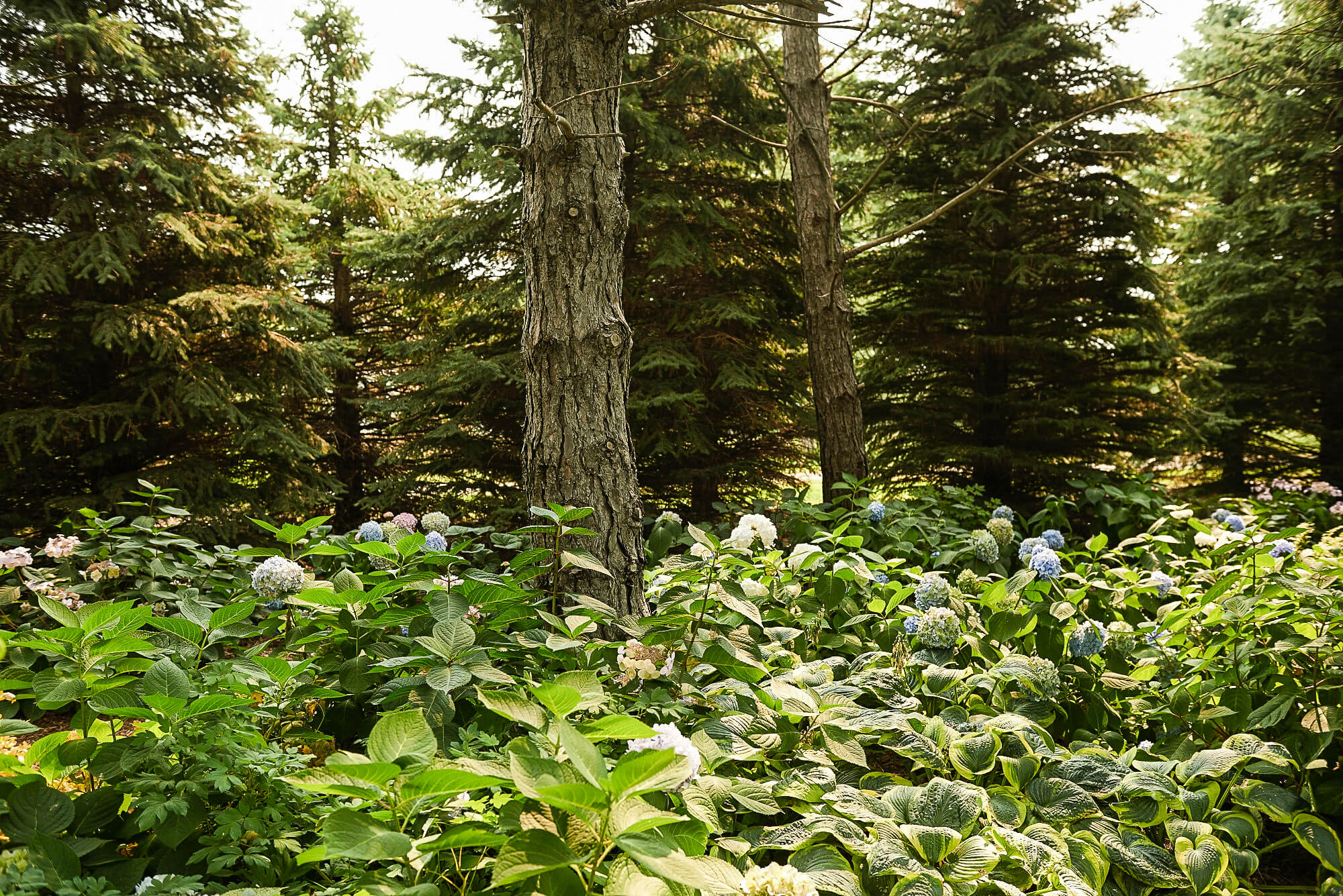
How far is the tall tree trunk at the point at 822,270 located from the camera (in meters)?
4.93

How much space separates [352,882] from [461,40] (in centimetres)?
638

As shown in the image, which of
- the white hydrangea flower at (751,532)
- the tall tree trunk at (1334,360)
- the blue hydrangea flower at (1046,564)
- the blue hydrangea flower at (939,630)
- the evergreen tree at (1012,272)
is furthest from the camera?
the tall tree trunk at (1334,360)

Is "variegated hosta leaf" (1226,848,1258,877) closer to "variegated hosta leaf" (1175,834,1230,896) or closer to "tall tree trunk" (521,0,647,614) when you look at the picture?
"variegated hosta leaf" (1175,834,1230,896)

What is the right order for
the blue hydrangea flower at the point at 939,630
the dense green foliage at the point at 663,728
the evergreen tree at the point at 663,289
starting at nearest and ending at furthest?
the dense green foliage at the point at 663,728 < the blue hydrangea flower at the point at 939,630 < the evergreen tree at the point at 663,289

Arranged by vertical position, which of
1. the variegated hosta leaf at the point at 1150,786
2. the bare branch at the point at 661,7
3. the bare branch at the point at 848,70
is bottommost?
the variegated hosta leaf at the point at 1150,786

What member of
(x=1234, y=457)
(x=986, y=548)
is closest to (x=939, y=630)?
(x=986, y=548)

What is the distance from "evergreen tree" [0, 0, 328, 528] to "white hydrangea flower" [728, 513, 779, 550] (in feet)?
14.6

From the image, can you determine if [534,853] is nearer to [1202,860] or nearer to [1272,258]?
[1202,860]

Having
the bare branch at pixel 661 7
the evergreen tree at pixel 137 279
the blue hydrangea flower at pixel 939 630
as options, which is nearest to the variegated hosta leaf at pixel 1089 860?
the blue hydrangea flower at pixel 939 630

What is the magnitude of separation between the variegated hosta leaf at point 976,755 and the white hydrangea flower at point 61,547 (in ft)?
8.77

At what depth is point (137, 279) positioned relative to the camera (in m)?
5.61

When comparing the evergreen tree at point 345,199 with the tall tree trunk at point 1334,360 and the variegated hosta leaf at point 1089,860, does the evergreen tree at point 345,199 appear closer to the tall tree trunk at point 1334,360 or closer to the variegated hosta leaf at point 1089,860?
the variegated hosta leaf at point 1089,860

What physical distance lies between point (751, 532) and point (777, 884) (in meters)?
1.38

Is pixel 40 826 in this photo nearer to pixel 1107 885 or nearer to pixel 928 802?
pixel 928 802
